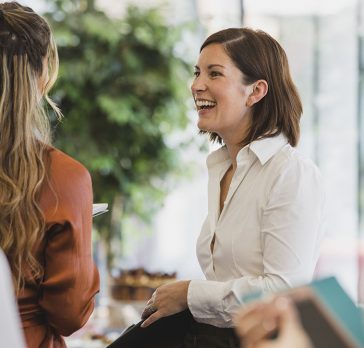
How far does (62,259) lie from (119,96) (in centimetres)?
383

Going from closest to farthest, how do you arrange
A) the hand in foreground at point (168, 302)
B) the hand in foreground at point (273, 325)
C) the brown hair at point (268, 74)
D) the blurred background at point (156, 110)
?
the hand in foreground at point (273, 325), the hand in foreground at point (168, 302), the brown hair at point (268, 74), the blurred background at point (156, 110)

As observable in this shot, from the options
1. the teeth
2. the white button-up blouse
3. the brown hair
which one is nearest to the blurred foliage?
the teeth

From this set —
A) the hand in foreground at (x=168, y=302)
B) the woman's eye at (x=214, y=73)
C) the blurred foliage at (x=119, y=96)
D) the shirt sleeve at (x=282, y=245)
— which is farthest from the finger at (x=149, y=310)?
the blurred foliage at (x=119, y=96)

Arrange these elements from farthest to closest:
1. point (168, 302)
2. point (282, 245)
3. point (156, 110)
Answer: point (156, 110)
point (168, 302)
point (282, 245)

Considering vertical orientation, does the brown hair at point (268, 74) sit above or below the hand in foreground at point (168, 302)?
above

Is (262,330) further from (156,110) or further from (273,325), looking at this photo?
(156,110)

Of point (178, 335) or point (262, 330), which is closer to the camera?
point (262, 330)

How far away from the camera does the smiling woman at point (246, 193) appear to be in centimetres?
183

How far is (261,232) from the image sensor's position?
187 cm

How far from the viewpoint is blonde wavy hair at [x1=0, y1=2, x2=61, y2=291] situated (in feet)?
5.41

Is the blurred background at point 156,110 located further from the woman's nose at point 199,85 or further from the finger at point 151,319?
the finger at point 151,319

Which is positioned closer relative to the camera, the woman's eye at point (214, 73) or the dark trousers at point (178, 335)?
the dark trousers at point (178, 335)

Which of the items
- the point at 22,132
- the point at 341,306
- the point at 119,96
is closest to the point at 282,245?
the point at 22,132

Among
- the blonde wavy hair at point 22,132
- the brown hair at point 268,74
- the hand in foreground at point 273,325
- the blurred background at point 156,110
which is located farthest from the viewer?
the blurred background at point 156,110
